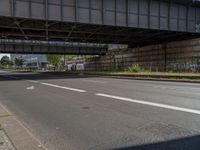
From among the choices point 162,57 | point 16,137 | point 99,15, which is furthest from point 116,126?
point 162,57

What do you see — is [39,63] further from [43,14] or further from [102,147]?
[102,147]

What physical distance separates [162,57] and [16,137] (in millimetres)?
43886

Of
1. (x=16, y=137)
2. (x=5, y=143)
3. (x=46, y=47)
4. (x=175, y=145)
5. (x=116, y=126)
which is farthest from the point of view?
(x=46, y=47)

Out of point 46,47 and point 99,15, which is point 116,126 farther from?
point 46,47

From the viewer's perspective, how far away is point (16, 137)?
5.89 meters

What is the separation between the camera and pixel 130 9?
1384 inches

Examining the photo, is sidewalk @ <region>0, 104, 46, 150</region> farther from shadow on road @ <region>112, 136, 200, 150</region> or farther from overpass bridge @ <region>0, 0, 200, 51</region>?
overpass bridge @ <region>0, 0, 200, 51</region>

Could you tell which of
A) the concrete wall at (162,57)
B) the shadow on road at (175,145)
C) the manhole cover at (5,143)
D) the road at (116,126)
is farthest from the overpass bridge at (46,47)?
the shadow on road at (175,145)

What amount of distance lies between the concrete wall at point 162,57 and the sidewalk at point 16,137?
114 feet

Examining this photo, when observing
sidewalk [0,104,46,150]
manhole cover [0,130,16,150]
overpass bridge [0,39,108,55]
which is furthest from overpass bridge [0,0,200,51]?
manhole cover [0,130,16,150]

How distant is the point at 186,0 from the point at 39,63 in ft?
393

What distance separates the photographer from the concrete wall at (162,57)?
40.2 m

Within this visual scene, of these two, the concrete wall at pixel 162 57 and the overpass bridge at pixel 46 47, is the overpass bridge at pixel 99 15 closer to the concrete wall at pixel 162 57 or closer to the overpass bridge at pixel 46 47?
the concrete wall at pixel 162 57

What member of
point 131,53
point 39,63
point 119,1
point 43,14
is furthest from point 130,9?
point 39,63
